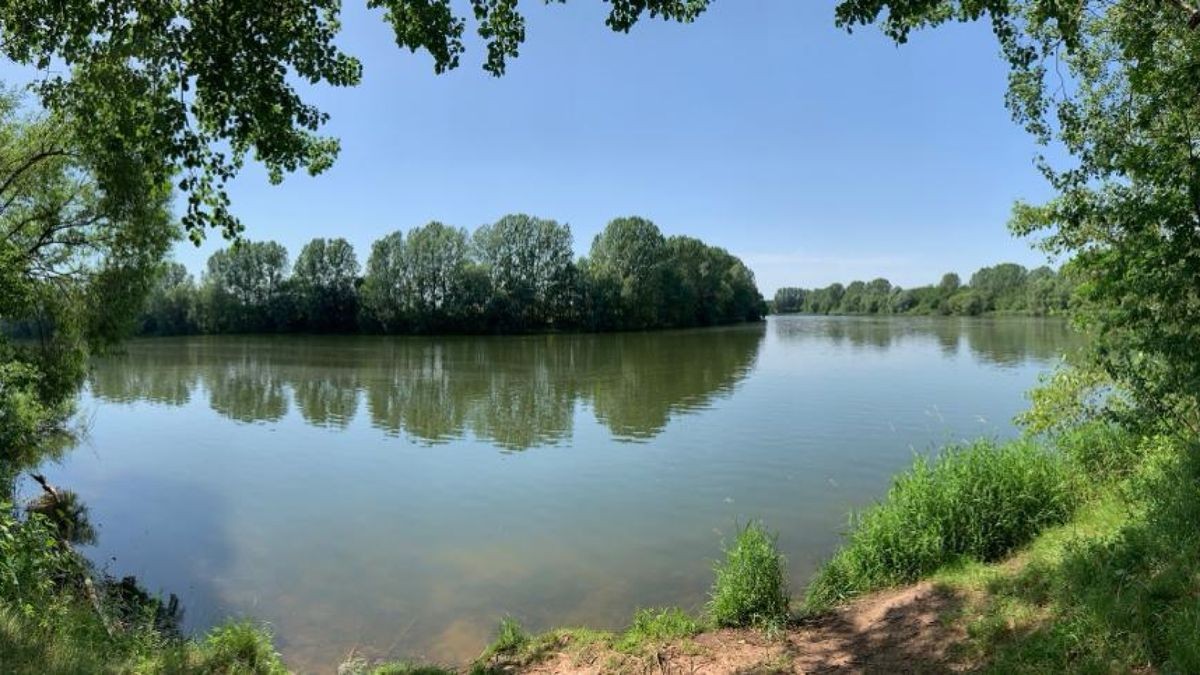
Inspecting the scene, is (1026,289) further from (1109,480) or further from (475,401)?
(1109,480)

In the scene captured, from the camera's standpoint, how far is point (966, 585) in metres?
6.10

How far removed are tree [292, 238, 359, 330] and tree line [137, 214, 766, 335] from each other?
126 mm

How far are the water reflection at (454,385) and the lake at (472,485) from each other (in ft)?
0.67

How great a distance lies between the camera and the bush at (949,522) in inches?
283

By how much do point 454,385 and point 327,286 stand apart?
64.5 metres

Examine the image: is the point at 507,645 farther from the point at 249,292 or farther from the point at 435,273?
the point at 249,292

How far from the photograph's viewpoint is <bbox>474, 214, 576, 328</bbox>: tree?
84.5 meters

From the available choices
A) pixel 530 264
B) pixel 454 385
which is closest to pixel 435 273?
pixel 530 264

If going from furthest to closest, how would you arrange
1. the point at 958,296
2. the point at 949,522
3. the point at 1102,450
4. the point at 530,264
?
the point at 958,296 → the point at 530,264 → the point at 1102,450 → the point at 949,522

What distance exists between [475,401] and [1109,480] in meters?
20.9

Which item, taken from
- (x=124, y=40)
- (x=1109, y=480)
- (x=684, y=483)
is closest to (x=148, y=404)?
(x=684, y=483)

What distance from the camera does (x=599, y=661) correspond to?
6055 mm

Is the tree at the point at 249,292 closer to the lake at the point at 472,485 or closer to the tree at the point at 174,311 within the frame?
the tree at the point at 174,311

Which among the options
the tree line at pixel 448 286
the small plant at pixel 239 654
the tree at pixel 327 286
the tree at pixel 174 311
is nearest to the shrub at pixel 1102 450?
the small plant at pixel 239 654
